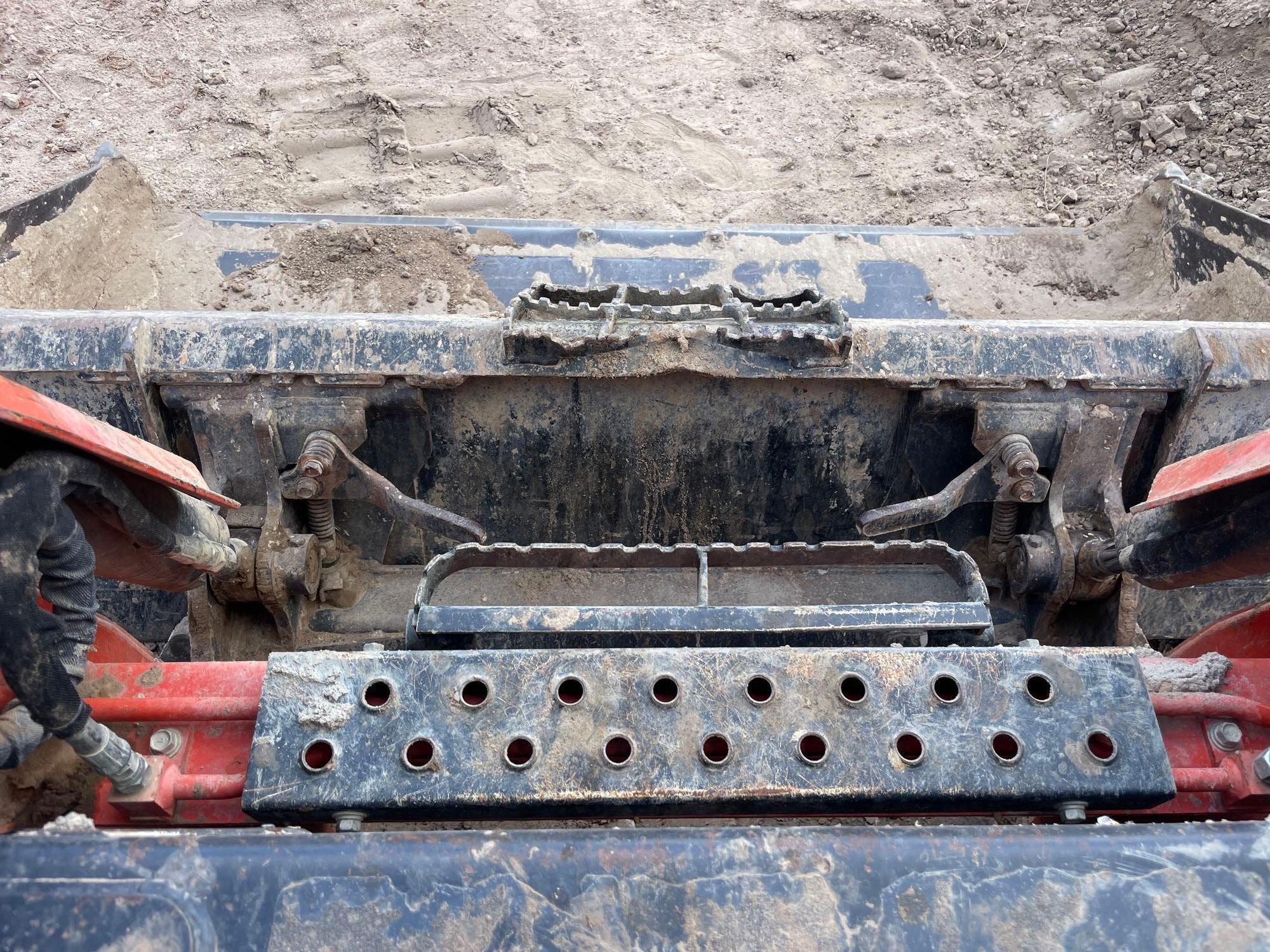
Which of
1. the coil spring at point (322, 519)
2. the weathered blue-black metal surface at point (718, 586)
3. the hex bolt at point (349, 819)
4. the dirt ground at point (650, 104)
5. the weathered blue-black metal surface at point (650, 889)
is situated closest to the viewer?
the weathered blue-black metal surface at point (650, 889)

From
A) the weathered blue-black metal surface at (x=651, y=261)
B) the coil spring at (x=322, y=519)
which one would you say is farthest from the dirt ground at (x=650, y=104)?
the coil spring at (x=322, y=519)

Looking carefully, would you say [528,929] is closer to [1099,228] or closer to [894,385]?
[894,385]

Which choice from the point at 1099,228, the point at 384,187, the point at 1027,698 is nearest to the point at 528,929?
the point at 1027,698

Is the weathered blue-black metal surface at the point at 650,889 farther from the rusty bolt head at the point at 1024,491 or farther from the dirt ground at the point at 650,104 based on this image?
→ the dirt ground at the point at 650,104

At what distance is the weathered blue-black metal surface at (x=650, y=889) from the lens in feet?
4.00

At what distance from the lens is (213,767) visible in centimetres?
163

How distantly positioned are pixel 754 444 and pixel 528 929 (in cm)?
164

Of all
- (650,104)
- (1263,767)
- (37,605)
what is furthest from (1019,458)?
(650,104)

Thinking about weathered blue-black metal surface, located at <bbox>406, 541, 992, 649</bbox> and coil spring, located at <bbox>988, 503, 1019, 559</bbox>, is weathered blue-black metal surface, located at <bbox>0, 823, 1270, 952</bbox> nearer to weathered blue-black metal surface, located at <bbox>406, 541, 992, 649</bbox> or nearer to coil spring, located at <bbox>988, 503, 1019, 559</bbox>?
weathered blue-black metal surface, located at <bbox>406, 541, 992, 649</bbox>

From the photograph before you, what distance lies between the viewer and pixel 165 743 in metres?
1.65

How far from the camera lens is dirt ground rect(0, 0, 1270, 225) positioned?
19.1 ft

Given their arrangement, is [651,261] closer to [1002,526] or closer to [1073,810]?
[1002,526]

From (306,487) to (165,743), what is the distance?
889 mm

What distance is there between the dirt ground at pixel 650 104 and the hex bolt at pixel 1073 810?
4264 mm
